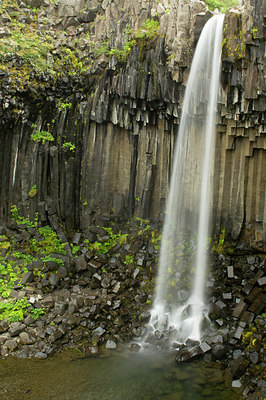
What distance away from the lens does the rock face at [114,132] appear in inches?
555

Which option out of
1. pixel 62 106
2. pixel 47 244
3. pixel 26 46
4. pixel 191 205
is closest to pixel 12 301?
pixel 47 244

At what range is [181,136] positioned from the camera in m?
15.1

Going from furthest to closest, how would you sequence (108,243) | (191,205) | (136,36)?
(136,36)
(108,243)
(191,205)

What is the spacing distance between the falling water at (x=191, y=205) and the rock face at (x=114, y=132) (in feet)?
1.35

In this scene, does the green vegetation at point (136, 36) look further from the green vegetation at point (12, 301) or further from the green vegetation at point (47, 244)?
the green vegetation at point (12, 301)

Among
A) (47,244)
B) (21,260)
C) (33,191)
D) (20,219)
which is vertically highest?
(33,191)

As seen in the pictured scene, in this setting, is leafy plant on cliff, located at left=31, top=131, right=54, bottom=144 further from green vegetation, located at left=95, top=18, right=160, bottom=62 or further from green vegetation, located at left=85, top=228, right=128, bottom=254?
green vegetation, located at left=85, top=228, right=128, bottom=254

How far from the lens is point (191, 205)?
48.2ft

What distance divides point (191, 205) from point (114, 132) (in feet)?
16.3

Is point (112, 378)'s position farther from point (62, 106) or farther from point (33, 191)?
point (62, 106)

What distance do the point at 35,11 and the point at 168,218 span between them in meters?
12.4

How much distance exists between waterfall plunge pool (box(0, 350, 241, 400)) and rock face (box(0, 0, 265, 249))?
5.47m

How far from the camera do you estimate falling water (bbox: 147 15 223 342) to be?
512 inches

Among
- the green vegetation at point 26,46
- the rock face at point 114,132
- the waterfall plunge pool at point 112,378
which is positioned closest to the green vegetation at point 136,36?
the rock face at point 114,132
